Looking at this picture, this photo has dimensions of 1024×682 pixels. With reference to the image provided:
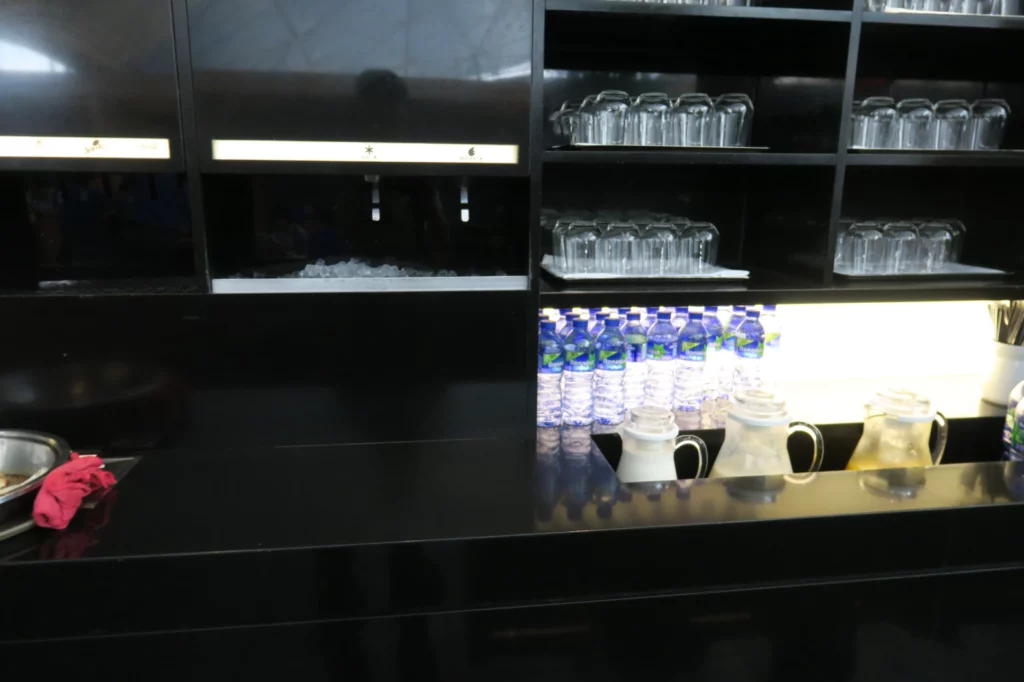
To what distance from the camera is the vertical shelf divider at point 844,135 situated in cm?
148

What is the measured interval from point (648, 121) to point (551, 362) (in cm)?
62

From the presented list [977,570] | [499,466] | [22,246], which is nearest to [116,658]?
[499,466]

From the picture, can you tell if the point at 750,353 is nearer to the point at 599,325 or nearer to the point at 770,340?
the point at 770,340

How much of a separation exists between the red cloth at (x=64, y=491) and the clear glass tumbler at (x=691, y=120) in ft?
4.68

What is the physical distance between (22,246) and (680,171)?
1601 mm

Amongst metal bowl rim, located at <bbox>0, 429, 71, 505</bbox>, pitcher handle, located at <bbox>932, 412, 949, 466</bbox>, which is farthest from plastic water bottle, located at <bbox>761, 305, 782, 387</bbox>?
metal bowl rim, located at <bbox>0, 429, 71, 505</bbox>

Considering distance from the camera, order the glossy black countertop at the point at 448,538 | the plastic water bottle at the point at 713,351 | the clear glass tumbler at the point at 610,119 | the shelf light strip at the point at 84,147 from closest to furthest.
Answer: the glossy black countertop at the point at 448,538, the shelf light strip at the point at 84,147, the clear glass tumbler at the point at 610,119, the plastic water bottle at the point at 713,351

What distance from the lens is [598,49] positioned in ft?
5.64

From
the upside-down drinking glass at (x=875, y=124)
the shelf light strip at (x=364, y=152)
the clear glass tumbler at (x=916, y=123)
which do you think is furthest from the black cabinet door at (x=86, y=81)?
the clear glass tumbler at (x=916, y=123)

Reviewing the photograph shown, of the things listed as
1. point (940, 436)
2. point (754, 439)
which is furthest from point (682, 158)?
point (940, 436)

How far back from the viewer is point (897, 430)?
1613 mm

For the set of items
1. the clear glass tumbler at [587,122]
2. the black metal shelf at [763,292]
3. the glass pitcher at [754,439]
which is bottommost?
the glass pitcher at [754,439]

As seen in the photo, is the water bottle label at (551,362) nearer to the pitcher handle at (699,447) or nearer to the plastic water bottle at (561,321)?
the plastic water bottle at (561,321)

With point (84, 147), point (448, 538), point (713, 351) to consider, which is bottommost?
point (448, 538)
